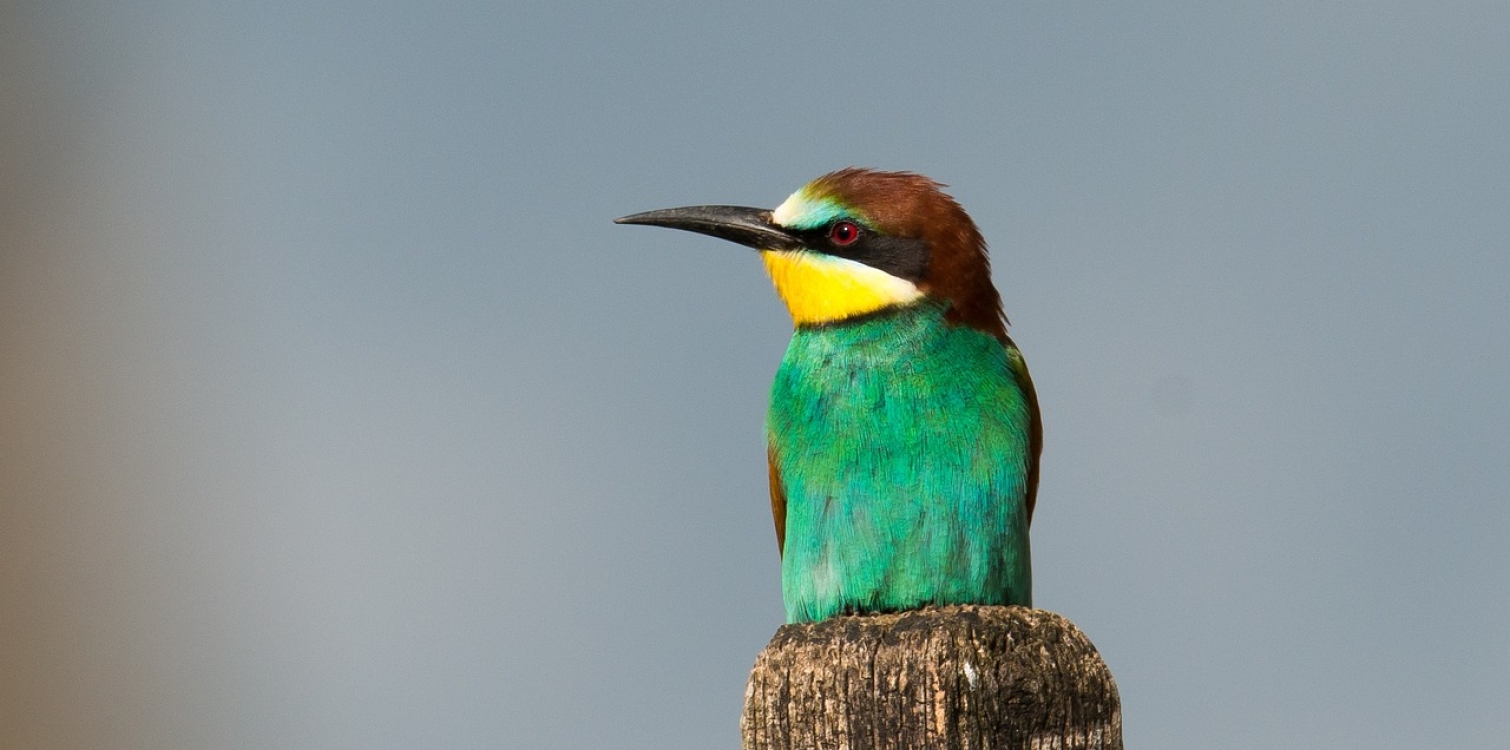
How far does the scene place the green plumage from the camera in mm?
4074

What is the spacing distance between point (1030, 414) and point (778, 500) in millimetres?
775

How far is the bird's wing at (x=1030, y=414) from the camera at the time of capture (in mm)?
4469

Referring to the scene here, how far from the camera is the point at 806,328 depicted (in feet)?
15.0

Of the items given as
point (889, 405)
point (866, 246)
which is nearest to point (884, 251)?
point (866, 246)

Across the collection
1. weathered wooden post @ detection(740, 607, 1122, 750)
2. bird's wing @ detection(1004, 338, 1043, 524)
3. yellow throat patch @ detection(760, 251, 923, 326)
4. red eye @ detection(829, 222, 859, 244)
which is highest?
red eye @ detection(829, 222, 859, 244)

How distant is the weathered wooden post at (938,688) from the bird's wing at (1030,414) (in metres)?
1.83

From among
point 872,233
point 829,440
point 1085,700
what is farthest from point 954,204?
point 1085,700

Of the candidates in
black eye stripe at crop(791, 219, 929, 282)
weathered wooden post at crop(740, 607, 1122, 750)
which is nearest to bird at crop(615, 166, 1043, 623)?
black eye stripe at crop(791, 219, 929, 282)

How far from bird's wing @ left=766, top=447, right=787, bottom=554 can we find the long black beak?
61 centimetres

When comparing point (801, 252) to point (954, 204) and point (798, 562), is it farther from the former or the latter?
point (798, 562)

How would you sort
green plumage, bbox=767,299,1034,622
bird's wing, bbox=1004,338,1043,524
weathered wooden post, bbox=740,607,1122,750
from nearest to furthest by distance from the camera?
weathered wooden post, bbox=740,607,1122,750
green plumage, bbox=767,299,1034,622
bird's wing, bbox=1004,338,1043,524

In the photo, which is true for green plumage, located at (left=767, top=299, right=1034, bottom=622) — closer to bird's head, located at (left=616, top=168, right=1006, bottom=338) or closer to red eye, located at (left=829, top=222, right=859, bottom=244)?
bird's head, located at (left=616, top=168, right=1006, bottom=338)

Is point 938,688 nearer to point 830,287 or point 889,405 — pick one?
point 889,405

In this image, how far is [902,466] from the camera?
4.18m
